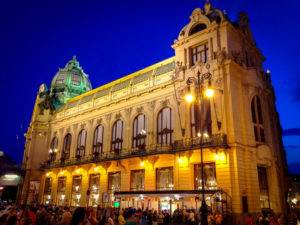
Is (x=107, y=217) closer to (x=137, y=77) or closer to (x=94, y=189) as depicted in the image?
(x=94, y=189)

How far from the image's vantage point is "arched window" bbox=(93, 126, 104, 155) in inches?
1480

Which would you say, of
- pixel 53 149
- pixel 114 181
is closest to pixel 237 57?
pixel 114 181

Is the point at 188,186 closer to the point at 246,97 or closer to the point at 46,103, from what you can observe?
the point at 246,97

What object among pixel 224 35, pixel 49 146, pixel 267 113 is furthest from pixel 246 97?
pixel 49 146

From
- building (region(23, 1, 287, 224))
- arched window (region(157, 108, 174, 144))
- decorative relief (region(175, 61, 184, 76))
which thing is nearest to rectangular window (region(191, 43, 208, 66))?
building (region(23, 1, 287, 224))

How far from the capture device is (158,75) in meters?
32.8

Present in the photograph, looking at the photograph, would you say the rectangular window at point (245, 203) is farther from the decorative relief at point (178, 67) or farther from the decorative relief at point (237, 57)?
the decorative relief at point (178, 67)

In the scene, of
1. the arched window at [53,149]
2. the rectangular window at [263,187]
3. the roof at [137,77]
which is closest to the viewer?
the rectangular window at [263,187]

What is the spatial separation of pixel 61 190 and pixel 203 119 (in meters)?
25.5

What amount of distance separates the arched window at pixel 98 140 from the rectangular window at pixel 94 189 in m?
3.60

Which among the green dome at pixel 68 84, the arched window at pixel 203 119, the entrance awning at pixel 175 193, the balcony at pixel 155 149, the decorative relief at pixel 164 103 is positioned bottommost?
the entrance awning at pixel 175 193

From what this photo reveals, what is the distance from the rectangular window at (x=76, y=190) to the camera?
36781 mm

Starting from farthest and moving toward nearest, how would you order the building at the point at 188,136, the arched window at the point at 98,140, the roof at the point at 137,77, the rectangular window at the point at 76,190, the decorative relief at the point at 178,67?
the arched window at the point at 98,140, the rectangular window at the point at 76,190, the roof at the point at 137,77, the decorative relief at the point at 178,67, the building at the point at 188,136

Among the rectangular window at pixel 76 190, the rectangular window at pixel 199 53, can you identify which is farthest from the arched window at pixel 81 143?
the rectangular window at pixel 199 53
